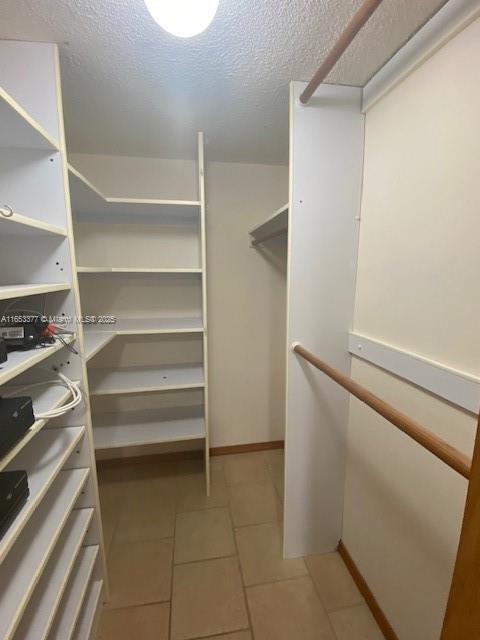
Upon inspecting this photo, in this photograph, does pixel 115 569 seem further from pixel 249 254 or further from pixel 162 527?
pixel 249 254

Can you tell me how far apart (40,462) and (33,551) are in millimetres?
233

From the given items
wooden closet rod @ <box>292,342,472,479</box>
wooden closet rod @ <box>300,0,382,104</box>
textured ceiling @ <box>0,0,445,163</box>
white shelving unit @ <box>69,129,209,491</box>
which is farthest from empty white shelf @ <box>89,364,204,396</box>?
wooden closet rod @ <box>300,0,382,104</box>

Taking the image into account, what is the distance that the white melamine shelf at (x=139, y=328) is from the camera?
1598 mm

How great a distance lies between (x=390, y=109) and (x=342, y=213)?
376 millimetres

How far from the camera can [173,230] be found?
1953mm

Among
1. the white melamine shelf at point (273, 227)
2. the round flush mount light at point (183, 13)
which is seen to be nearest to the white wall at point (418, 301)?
the white melamine shelf at point (273, 227)

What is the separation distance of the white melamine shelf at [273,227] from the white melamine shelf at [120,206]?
39 cm

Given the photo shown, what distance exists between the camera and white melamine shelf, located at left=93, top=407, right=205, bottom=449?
5.94 ft

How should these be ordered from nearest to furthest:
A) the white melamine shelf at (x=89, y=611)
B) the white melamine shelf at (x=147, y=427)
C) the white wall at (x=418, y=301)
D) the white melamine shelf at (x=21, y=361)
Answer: the white melamine shelf at (x=21, y=361) → the white wall at (x=418, y=301) → the white melamine shelf at (x=89, y=611) → the white melamine shelf at (x=147, y=427)

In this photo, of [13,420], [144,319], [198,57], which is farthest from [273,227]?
[13,420]

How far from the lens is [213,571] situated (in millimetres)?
1432

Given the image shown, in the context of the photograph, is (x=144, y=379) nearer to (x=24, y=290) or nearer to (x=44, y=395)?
(x=44, y=395)

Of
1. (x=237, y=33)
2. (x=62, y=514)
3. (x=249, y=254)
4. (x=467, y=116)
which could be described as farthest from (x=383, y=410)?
(x=249, y=254)

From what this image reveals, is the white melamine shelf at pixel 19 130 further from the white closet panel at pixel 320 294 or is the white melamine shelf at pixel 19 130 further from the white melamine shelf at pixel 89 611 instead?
the white melamine shelf at pixel 89 611
